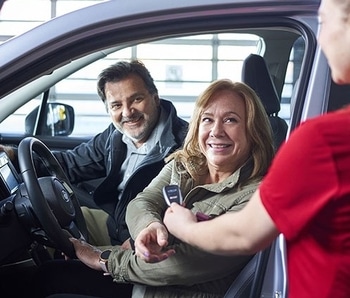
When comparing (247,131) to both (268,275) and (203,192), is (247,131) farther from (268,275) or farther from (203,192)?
(268,275)

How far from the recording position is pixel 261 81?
9.23ft

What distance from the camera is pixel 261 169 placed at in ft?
7.08

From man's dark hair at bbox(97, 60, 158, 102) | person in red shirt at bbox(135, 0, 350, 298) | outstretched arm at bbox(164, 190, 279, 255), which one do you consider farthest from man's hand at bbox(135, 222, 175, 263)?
man's dark hair at bbox(97, 60, 158, 102)

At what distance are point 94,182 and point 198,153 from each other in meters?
1.19

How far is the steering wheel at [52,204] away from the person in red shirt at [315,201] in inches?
41.1

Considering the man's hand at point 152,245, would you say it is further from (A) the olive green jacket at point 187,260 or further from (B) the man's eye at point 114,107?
(B) the man's eye at point 114,107

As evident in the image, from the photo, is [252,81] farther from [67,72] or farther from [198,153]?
[67,72]

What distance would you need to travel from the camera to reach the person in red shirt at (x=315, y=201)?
3.94 feet

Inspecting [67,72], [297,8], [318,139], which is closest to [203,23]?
[297,8]

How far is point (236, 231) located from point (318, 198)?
0.54ft

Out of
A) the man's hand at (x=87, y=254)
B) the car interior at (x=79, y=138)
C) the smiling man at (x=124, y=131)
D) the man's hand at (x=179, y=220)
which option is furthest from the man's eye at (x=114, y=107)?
the man's hand at (x=179, y=220)

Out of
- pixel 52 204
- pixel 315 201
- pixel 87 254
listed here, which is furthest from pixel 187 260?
pixel 315 201

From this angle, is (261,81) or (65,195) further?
(261,81)

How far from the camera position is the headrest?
280 centimetres
